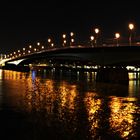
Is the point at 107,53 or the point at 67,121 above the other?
the point at 107,53

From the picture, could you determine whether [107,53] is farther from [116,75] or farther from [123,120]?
[123,120]

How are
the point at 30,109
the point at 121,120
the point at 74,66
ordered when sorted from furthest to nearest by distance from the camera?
1. the point at 74,66
2. the point at 30,109
3. the point at 121,120

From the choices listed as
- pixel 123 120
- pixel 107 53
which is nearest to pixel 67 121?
pixel 123 120

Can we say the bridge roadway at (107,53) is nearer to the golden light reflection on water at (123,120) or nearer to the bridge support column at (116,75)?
the bridge support column at (116,75)

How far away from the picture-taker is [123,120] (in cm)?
2189

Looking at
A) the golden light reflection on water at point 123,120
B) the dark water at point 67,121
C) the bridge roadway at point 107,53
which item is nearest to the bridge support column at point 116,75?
the bridge roadway at point 107,53

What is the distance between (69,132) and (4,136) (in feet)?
9.26

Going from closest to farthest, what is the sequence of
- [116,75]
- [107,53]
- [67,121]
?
[67,121] < [116,75] < [107,53]

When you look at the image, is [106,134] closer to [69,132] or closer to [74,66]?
[69,132]

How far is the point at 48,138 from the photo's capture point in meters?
16.8

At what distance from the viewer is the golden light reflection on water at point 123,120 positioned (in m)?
18.7

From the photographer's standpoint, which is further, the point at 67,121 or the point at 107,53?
the point at 107,53

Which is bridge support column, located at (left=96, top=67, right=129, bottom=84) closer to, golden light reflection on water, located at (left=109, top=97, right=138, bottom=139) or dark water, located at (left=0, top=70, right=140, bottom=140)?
golden light reflection on water, located at (left=109, top=97, right=138, bottom=139)

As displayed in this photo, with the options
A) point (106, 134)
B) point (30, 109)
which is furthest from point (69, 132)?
point (30, 109)
